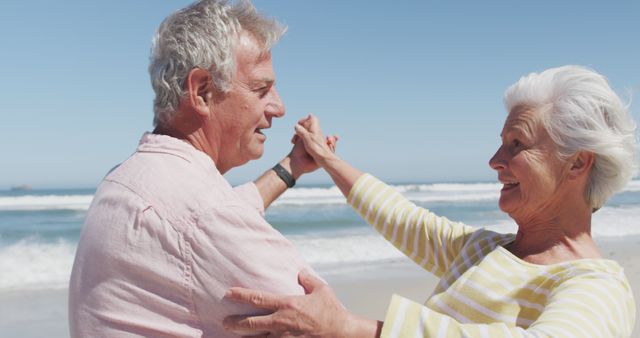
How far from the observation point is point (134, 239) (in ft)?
4.74

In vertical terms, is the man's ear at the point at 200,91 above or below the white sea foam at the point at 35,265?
above

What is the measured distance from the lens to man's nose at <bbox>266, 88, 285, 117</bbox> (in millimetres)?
2002

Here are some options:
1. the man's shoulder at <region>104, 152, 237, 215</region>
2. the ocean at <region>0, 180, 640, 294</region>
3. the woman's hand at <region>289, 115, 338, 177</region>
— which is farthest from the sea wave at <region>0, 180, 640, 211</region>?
the man's shoulder at <region>104, 152, 237, 215</region>

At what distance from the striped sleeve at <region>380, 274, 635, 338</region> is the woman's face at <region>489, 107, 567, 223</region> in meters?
0.46

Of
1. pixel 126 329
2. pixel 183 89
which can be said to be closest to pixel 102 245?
pixel 126 329

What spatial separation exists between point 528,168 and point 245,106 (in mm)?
1121

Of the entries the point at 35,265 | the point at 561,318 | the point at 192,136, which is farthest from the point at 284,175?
the point at 35,265

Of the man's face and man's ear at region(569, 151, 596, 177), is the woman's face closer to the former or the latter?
man's ear at region(569, 151, 596, 177)

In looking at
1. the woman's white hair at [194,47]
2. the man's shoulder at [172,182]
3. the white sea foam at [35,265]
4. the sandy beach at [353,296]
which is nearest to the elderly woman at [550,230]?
the man's shoulder at [172,182]

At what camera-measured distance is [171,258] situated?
4.63 feet

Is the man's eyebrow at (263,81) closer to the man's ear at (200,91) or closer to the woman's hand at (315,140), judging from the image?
the man's ear at (200,91)

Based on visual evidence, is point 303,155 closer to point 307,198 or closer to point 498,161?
point 498,161

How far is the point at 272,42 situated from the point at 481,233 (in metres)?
1.25

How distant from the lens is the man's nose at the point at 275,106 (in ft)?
6.57
